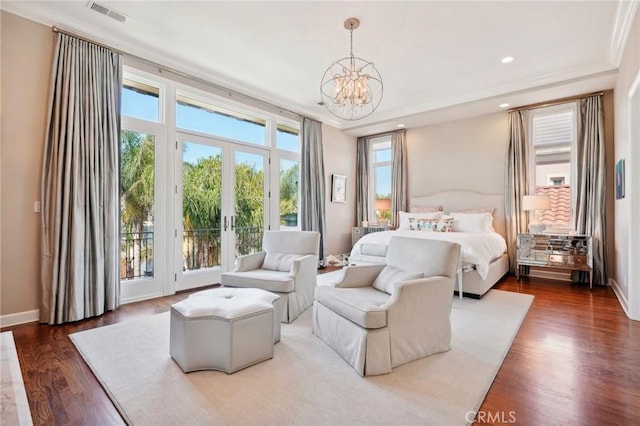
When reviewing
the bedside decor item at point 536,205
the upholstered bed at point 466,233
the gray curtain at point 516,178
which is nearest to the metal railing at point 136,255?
the upholstered bed at point 466,233

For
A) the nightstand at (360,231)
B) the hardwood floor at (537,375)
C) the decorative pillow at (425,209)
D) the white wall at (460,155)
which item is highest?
the white wall at (460,155)

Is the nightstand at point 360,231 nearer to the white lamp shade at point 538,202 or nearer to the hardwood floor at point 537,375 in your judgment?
the white lamp shade at point 538,202

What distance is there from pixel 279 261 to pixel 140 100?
2712 mm

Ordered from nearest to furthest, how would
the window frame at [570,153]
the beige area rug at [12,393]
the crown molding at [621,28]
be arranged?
the beige area rug at [12,393] < the crown molding at [621,28] < the window frame at [570,153]

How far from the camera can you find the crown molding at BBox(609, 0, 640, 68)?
2818mm

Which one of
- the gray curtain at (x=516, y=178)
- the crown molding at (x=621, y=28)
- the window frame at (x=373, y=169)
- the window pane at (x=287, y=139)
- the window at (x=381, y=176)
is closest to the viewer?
the crown molding at (x=621, y=28)

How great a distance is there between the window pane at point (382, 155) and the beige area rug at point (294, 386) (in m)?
4.98

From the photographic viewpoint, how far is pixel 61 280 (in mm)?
3025

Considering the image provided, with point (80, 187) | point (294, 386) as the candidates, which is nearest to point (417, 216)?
A: point (294, 386)

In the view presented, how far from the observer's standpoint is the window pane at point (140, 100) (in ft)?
12.2

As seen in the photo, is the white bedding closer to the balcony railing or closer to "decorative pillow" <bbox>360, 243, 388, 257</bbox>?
"decorative pillow" <bbox>360, 243, 388, 257</bbox>

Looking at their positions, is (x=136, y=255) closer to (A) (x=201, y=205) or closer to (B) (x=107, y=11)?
(A) (x=201, y=205)

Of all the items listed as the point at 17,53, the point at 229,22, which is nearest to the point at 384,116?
the point at 229,22

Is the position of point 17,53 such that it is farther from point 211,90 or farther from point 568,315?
point 568,315
